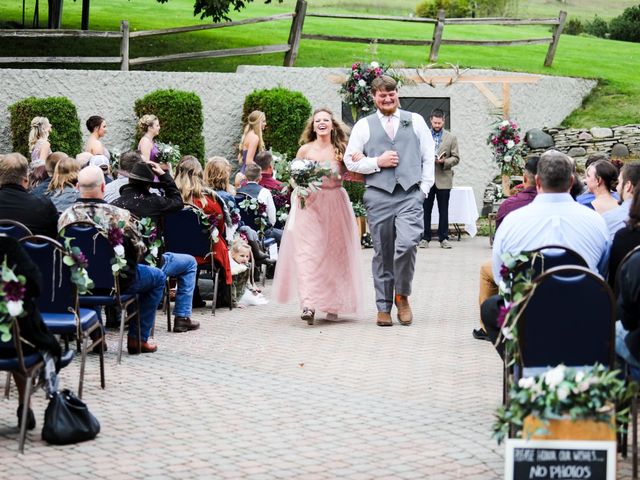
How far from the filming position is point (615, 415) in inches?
219

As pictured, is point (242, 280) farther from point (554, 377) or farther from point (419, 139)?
point (554, 377)

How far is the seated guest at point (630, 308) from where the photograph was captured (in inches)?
238

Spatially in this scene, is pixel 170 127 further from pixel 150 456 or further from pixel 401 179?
pixel 150 456

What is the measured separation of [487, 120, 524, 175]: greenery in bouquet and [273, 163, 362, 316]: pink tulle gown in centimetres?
840

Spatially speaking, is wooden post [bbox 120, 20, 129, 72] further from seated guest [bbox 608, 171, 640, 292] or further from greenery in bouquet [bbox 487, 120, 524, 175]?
seated guest [bbox 608, 171, 640, 292]

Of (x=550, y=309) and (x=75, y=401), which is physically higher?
(x=550, y=309)

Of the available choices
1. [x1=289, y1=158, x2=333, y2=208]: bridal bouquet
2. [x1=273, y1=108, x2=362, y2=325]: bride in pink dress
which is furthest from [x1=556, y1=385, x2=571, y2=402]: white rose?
[x1=289, y1=158, x2=333, y2=208]: bridal bouquet

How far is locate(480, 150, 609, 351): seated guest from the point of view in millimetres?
6969

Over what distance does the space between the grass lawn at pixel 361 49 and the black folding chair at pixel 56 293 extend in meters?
14.1

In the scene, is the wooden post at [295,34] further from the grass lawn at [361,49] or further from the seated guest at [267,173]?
the seated guest at [267,173]

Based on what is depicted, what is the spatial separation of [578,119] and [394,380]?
17.0m

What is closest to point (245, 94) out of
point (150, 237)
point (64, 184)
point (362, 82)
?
point (362, 82)

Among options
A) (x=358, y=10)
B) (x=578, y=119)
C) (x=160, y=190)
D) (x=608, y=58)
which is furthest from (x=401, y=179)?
(x=358, y=10)

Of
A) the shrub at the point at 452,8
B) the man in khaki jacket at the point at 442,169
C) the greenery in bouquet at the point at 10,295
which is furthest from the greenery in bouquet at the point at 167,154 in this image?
the shrub at the point at 452,8
